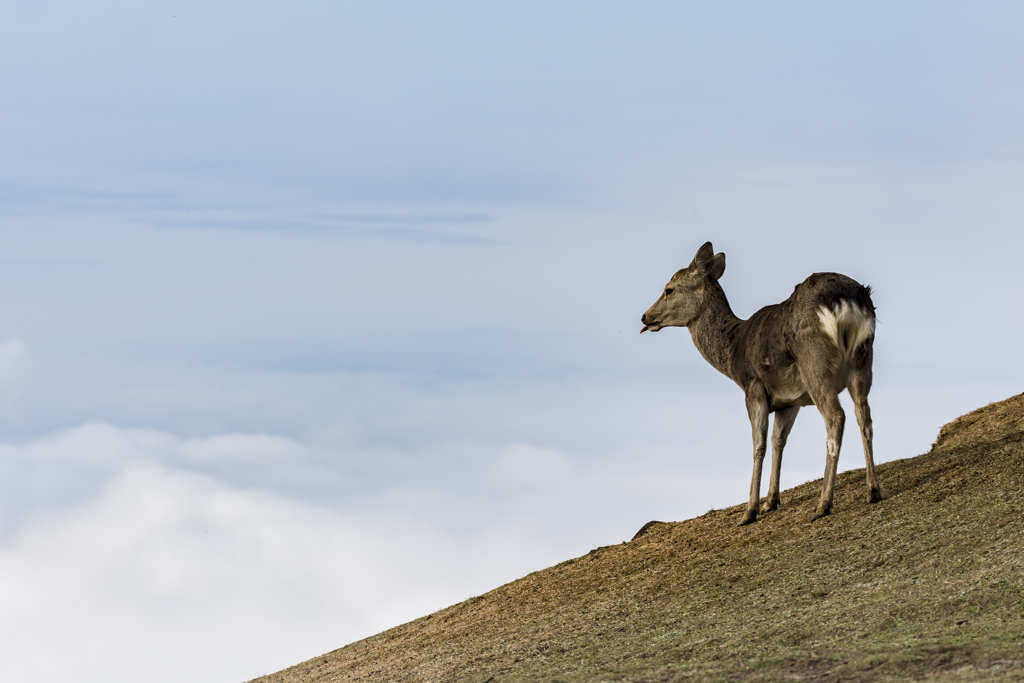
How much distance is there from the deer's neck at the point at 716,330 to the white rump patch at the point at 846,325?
2.44m

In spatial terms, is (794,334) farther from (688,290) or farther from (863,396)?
(688,290)

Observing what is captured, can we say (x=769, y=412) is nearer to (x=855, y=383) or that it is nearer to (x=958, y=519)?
(x=855, y=383)

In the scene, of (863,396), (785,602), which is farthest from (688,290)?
(785,602)

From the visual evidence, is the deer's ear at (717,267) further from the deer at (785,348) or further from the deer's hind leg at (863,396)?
the deer's hind leg at (863,396)

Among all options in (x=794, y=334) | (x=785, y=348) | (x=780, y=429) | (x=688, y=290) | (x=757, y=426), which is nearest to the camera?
(x=794, y=334)

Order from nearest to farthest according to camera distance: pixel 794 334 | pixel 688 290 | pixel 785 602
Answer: pixel 785 602 < pixel 794 334 < pixel 688 290

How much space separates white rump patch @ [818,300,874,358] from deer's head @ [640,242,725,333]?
3119mm

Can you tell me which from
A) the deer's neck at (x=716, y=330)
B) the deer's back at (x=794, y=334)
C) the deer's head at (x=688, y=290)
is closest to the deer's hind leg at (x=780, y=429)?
the deer's back at (x=794, y=334)

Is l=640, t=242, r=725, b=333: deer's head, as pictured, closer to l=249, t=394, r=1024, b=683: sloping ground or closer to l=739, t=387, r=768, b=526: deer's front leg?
l=739, t=387, r=768, b=526: deer's front leg

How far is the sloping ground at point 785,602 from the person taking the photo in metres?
10.7

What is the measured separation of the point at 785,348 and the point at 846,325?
1.10 metres

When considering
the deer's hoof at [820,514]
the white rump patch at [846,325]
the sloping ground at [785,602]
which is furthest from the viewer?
the deer's hoof at [820,514]

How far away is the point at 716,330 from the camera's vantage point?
18.1 metres

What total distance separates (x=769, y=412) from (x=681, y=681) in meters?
6.99
